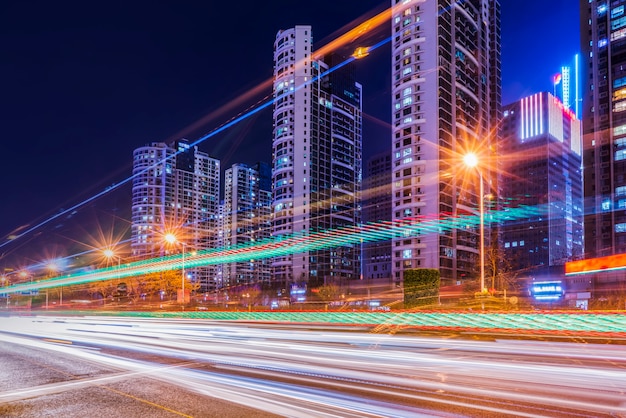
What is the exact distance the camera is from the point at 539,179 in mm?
169875

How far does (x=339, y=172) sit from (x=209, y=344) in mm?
115795

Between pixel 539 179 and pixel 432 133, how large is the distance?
Answer: 3906 inches

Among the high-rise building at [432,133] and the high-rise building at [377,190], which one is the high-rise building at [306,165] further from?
the high-rise building at [377,190]

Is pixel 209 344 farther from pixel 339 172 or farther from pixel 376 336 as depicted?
pixel 339 172

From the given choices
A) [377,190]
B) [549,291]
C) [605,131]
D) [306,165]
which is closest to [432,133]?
[605,131]

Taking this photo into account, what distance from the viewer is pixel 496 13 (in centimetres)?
12431

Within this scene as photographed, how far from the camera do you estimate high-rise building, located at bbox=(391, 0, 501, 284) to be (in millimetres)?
87625

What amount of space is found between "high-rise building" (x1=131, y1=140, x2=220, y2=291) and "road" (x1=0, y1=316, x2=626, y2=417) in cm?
14600

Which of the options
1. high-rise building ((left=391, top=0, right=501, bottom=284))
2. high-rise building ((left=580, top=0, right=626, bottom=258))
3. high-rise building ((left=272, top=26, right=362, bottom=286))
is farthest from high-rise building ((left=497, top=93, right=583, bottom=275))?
high-rise building ((left=391, top=0, right=501, bottom=284))

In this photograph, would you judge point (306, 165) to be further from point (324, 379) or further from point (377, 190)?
point (324, 379)

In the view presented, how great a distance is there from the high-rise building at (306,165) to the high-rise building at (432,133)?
26.5 meters

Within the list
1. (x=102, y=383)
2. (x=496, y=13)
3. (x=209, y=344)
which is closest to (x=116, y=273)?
(x=209, y=344)

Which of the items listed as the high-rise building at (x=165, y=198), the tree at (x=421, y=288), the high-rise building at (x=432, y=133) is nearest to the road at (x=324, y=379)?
the tree at (x=421, y=288)

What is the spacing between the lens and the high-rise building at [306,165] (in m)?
113
